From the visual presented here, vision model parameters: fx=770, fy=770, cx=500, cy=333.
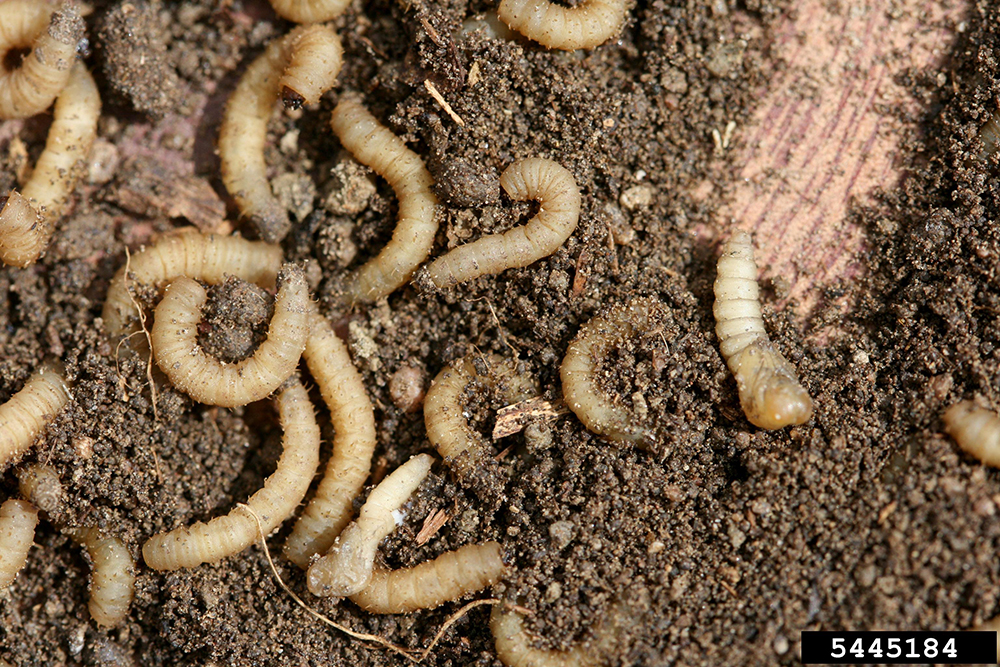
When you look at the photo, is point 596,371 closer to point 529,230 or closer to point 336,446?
point 529,230

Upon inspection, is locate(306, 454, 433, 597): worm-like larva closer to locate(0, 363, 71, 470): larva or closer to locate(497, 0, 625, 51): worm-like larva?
Answer: locate(0, 363, 71, 470): larva

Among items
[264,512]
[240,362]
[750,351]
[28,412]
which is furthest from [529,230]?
[28,412]

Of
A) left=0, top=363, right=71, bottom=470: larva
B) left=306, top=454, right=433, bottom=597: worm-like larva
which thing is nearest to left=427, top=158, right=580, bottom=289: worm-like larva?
left=306, top=454, right=433, bottom=597: worm-like larva

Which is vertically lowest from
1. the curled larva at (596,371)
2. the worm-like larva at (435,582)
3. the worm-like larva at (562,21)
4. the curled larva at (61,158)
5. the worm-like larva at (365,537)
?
the worm-like larva at (435,582)

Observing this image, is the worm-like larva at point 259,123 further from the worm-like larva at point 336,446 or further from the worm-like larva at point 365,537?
the worm-like larva at point 365,537

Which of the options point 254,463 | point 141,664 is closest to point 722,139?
point 254,463

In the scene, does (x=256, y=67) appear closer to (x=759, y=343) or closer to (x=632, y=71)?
(x=632, y=71)

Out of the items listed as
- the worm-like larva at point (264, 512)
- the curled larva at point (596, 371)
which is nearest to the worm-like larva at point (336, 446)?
the worm-like larva at point (264, 512)
